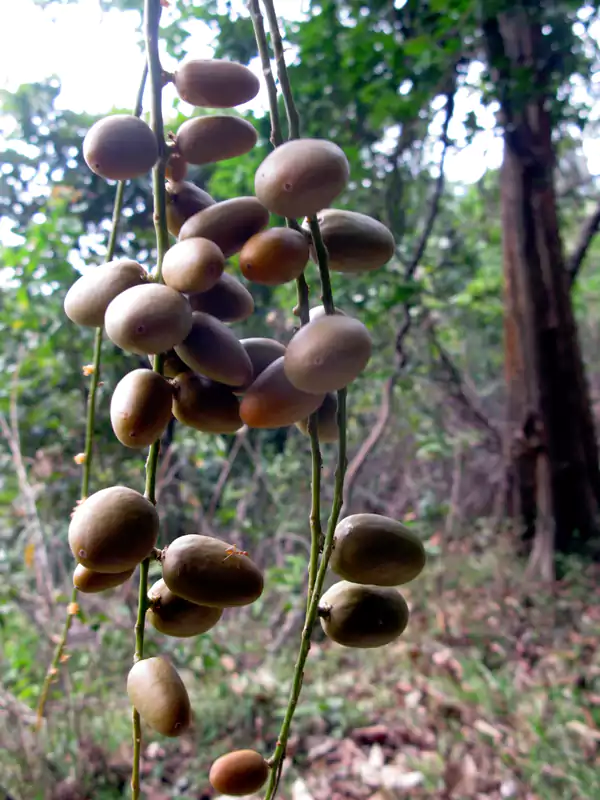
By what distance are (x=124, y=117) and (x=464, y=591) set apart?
81.9 inches

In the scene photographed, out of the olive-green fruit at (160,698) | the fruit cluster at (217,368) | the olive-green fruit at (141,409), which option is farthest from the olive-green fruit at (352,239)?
the olive-green fruit at (160,698)

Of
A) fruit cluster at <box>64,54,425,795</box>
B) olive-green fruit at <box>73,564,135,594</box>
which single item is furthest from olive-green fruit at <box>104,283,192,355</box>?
olive-green fruit at <box>73,564,135,594</box>

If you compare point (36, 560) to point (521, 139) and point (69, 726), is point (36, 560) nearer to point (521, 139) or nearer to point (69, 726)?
point (69, 726)

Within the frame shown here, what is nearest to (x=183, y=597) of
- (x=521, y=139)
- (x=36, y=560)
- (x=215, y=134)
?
(x=215, y=134)

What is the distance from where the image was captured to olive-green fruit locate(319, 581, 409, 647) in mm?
301

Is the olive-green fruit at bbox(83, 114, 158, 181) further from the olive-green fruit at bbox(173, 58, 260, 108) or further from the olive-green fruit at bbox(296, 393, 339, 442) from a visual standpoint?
the olive-green fruit at bbox(296, 393, 339, 442)

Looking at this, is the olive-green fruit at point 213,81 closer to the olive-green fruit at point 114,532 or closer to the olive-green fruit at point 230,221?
the olive-green fruit at point 230,221

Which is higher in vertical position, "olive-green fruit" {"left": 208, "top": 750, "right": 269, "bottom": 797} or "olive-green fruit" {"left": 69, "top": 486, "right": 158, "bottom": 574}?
"olive-green fruit" {"left": 69, "top": 486, "right": 158, "bottom": 574}

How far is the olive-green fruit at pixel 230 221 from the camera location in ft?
0.99

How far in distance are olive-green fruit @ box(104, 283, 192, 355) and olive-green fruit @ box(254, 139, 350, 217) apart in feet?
0.20

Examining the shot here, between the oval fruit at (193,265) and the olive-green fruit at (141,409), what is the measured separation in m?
0.04

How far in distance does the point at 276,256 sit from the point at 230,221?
40 mm

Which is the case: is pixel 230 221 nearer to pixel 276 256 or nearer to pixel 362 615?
pixel 276 256

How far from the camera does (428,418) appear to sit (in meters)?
2.69
